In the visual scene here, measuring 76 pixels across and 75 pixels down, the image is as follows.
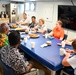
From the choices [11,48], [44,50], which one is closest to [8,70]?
[11,48]

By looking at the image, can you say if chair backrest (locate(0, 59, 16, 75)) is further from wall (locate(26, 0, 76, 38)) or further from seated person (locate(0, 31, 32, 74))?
wall (locate(26, 0, 76, 38))

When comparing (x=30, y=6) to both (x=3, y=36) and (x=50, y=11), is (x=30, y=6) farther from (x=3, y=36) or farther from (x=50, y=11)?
(x=3, y=36)

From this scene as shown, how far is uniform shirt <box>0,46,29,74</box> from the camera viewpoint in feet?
5.64

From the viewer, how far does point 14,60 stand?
67.7 inches

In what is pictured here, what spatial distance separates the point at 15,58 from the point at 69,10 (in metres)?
3.49

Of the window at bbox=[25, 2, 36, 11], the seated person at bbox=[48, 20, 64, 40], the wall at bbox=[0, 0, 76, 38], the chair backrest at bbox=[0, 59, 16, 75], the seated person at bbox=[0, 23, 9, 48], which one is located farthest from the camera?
the window at bbox=[25, 2, 36, 11]

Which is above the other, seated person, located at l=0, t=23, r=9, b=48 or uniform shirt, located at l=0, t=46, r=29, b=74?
seated person, located at l=0, t=23, r=9, b=48

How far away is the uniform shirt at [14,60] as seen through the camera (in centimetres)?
172

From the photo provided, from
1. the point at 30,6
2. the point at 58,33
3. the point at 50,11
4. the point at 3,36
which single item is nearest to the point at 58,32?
the point at 58,33

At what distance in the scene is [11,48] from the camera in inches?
70.1

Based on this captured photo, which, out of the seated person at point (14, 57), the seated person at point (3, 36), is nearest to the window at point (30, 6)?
the seated person at point (3, 36)

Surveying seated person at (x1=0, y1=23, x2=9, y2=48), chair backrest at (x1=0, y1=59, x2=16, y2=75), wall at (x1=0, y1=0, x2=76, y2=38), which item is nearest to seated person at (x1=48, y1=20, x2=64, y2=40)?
wall at (x1=0, y1=0, x2=76, y2=38)

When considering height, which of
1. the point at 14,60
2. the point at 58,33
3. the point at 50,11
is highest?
the point at 50,11

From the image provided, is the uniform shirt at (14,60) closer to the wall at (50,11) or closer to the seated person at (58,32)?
the seated person at (58,32)
